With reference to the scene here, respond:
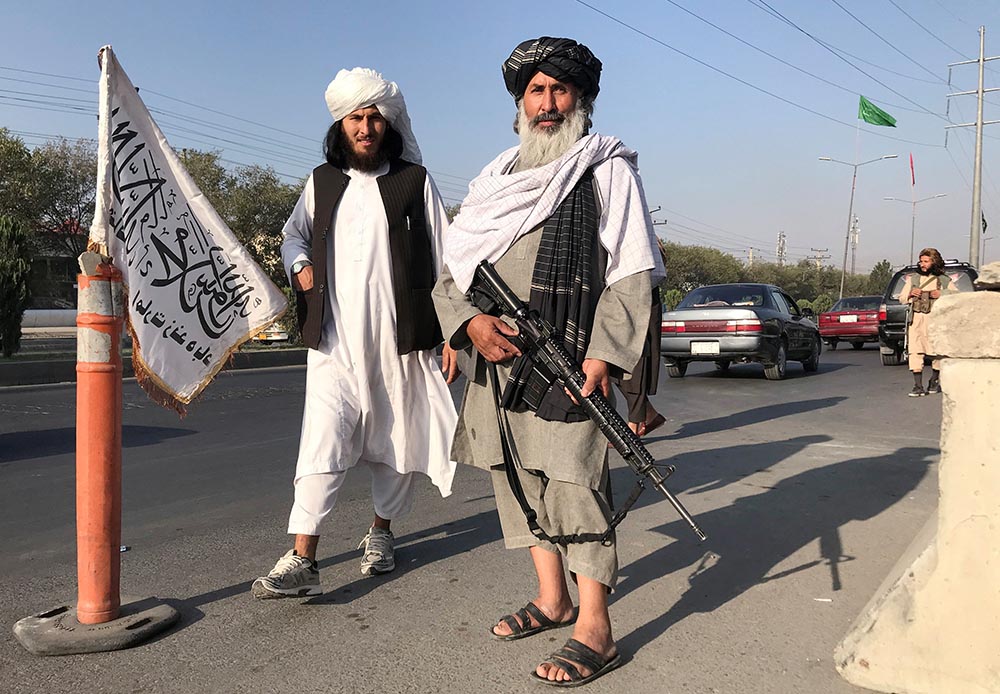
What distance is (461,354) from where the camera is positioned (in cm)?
307

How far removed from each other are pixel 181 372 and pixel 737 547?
8.49ft

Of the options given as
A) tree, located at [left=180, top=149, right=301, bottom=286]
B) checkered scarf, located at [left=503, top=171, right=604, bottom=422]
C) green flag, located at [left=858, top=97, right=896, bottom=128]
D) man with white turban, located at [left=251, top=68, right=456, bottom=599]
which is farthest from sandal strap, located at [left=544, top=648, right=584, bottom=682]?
green flag, located at [left=858, top=97, right=896, bottom=128]

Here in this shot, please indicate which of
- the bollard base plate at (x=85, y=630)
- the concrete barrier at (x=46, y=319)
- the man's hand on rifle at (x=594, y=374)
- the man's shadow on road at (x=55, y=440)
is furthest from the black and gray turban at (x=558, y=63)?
A: the concrete barrier at (x=46, y=319)

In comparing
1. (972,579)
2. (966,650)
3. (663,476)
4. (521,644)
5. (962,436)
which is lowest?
(521,644)

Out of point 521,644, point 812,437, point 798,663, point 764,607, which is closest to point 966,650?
point 798,663

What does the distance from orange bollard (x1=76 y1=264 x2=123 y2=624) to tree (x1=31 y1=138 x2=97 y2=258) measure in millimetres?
32078

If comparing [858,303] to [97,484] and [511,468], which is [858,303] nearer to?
[511,468]

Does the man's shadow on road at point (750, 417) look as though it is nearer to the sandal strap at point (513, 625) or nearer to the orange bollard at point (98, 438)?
the sandal strap at point (513, 625)

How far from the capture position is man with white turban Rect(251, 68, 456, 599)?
343cm

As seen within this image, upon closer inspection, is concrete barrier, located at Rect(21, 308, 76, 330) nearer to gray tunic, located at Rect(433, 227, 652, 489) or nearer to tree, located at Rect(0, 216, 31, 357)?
tree, located at Rect(0, 216, 31, 357)

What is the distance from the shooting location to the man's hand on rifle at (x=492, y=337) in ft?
8.99

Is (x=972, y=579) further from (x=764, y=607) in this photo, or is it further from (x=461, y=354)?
(x=461, y=354)

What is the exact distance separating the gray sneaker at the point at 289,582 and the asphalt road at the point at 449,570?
5cm

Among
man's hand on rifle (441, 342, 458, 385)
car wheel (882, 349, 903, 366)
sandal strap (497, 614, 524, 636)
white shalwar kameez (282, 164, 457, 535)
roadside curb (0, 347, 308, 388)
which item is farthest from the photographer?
car wheel (882, 349, 903, 366)
